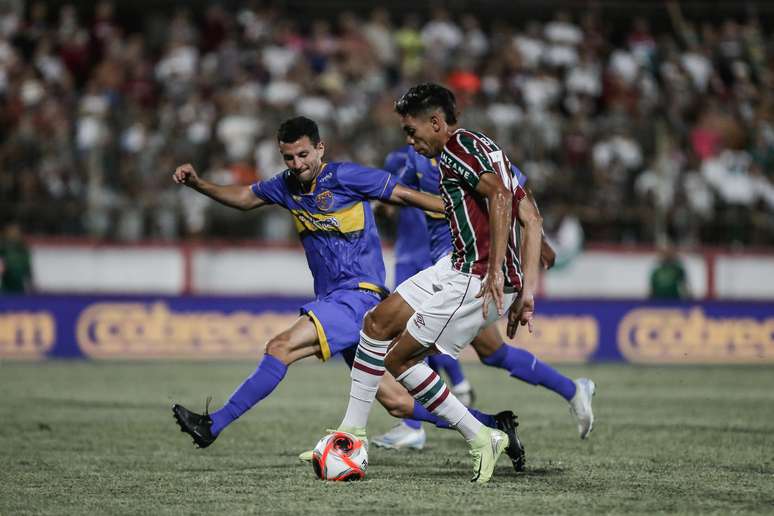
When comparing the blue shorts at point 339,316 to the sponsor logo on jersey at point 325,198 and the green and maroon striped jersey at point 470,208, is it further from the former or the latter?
the green and maroon striped jersey at point 470,208

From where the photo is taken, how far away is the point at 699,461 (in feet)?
25.9

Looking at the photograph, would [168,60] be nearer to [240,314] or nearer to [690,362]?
[240,314]

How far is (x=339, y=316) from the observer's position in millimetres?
7707

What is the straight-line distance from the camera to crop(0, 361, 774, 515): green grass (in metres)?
6.22

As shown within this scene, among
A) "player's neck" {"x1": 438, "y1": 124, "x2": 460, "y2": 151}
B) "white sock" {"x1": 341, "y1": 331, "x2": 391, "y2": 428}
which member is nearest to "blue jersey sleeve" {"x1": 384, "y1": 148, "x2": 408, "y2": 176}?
"player's neck" {"x1": 438, "y1": 124, "x2": 460, "y2": 151}

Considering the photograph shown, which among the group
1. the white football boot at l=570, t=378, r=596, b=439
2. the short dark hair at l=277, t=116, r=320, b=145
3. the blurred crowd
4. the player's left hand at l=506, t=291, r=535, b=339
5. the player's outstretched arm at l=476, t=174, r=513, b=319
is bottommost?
the white football boot at l=570, t=378, r=596, b=439

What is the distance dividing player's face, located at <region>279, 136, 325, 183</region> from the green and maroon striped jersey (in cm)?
114

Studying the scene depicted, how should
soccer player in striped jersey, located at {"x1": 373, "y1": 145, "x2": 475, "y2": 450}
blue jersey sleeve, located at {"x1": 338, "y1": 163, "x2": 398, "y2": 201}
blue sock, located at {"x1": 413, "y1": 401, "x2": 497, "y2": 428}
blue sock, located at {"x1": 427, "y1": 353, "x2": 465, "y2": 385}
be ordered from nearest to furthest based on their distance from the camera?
1. blue sock, located at {"x1": 413, "y1": 401, "x2": 497, "y2": 428}
2. blue jersey sleeve, located at {"x1": 338, "y1": 163, "x2": 398, "y2": 201}
3. soccer player in striped jersey, located at {"x1": 373, "y1": 145, "x2": 475, "y2": 450}
4. blue sock, located at {"x1": 427, "y1": 353, "x2": 465, "y2": 385}

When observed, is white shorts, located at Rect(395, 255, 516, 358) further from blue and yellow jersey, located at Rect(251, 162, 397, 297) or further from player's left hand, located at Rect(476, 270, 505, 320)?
blue and yellow jersey, located at Rect(251, 162, 397, 297)

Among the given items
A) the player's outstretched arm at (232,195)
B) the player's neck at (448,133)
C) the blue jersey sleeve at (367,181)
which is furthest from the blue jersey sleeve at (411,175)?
the player's neck at (448,133)

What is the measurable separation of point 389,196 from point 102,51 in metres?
14.4

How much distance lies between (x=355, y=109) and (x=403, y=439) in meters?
→ 11.7

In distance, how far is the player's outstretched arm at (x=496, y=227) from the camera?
657cm

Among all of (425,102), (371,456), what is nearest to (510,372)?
(371,456)
